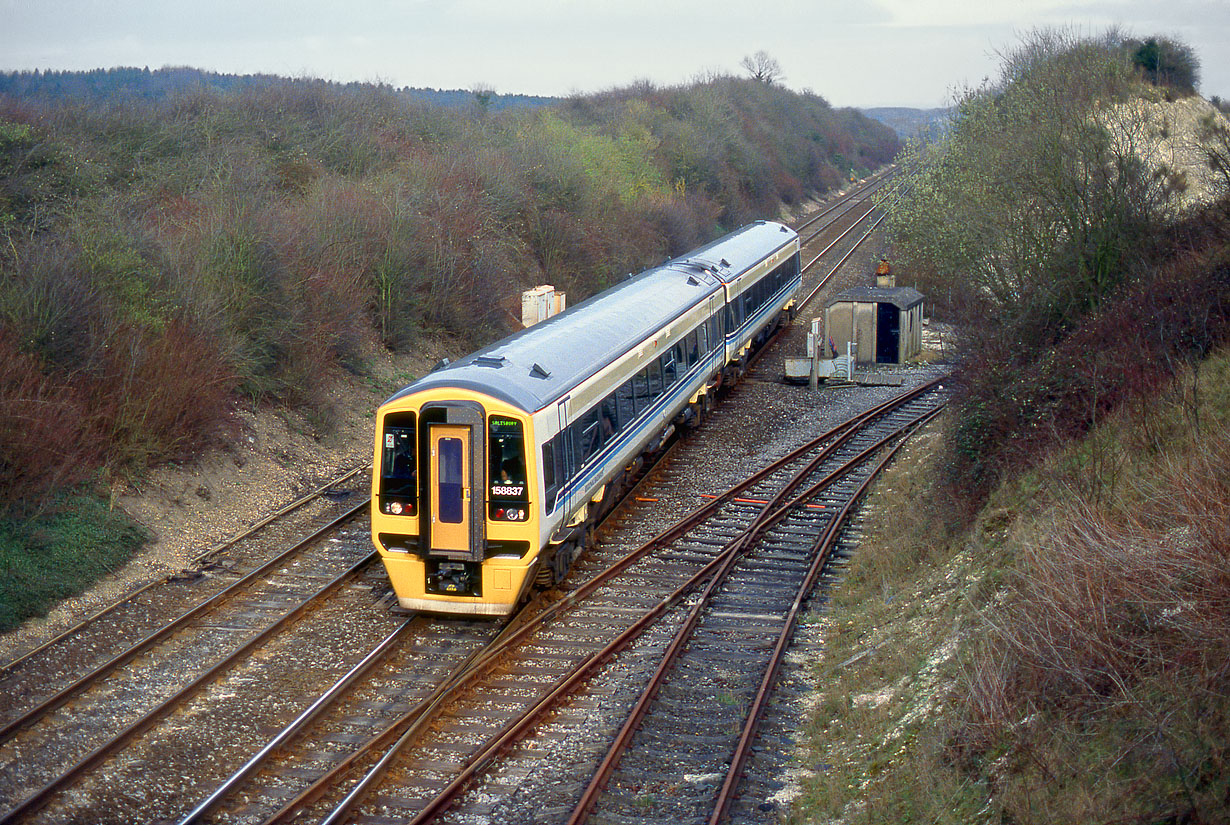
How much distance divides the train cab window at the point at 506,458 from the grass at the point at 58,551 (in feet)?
17.8

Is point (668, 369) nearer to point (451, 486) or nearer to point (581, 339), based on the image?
point (581, 339)

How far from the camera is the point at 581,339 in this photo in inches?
557

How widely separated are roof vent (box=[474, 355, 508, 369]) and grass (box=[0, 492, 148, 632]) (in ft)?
17.7

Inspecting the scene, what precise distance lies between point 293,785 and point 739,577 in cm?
672

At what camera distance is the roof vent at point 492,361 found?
12.1 meters

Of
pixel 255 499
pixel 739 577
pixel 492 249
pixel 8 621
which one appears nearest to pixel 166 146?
pixel 492 249

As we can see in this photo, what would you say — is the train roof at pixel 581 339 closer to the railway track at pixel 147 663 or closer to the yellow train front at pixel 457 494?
the yellow train front at pixel 457 494

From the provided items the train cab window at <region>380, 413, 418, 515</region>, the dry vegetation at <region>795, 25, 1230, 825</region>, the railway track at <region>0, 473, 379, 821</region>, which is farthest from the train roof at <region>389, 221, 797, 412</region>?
the dry vegetation at <region>795, 25, 1230, 825</region>

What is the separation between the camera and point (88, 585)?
39.9ft

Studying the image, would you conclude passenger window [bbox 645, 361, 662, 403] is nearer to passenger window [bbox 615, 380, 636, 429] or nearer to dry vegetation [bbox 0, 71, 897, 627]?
passenger window [bbox 615, 380, 636, 429]

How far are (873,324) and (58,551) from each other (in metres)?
20.8

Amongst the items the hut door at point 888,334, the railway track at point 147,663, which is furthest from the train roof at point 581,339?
the hut door at point 888,334

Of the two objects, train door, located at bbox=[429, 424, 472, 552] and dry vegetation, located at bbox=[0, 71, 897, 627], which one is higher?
dry vegetation, located at bbox=[0, 71, 897, 627]

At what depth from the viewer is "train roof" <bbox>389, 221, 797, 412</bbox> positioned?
37.4 feet
